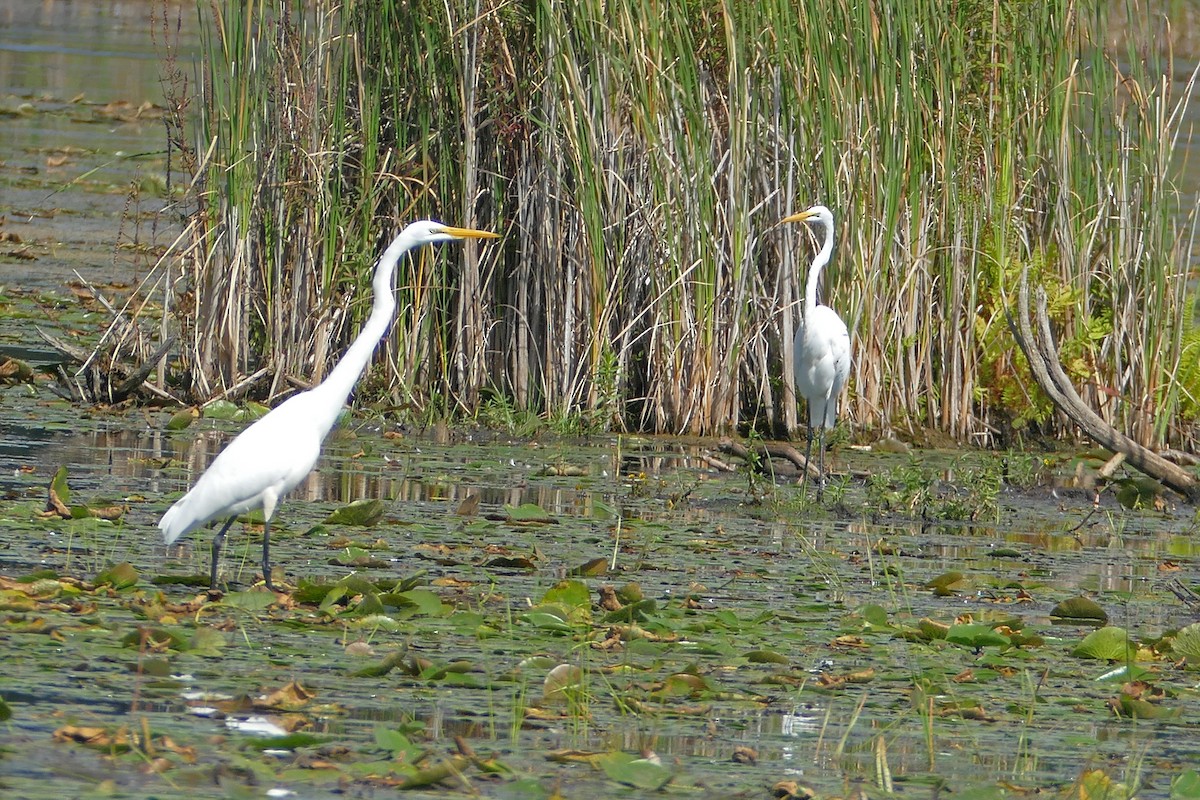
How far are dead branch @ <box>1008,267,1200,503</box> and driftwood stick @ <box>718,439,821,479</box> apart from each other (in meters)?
1.16

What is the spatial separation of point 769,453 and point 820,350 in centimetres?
54

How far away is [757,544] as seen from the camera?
6.64 meters

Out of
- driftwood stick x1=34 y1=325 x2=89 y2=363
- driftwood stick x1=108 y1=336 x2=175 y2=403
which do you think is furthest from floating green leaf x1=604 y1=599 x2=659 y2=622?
driftwood stick x1=34 y1=325 x2=89 y2=363

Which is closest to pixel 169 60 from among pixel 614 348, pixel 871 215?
pixel 614 348

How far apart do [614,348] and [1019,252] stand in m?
2.18

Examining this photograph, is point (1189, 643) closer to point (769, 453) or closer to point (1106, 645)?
point (1106, 645)

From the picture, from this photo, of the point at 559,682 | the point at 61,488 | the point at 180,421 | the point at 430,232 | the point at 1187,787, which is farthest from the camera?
the point at 180,421

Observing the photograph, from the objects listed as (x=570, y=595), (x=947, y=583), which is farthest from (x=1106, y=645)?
(x=570, y=595)

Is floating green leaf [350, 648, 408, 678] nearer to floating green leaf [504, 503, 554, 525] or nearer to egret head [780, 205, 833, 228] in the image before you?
floating green leaf [504, 503, 554, 525]

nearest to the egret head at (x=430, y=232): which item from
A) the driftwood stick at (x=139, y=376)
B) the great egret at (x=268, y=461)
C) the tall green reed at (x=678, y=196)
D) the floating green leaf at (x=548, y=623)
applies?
the great egret at (x=268, y=461)

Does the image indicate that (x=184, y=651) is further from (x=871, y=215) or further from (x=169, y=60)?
(x=871, y=215)

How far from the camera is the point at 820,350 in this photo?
8.18 meters

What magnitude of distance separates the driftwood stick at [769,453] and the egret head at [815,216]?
3.52 ft

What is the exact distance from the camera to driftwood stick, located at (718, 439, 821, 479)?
7592 mm
